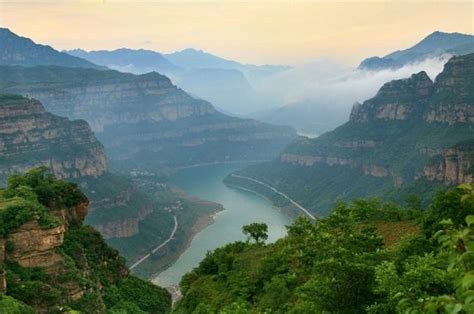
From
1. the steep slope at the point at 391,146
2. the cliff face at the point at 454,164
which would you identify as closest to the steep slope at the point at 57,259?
the cliff face at the point at 454,164

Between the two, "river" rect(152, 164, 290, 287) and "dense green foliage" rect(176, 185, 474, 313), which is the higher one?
"dense green foliage" rect(176, 185, 474, 313)

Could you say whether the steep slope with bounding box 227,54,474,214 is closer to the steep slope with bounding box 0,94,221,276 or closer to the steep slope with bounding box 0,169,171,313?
the steep slope with bounding box 0,94,221,276

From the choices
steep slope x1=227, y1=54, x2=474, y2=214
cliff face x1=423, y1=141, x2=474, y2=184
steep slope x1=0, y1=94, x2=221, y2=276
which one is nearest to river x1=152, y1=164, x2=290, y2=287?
steep slope x1=0, y1=94, x2=221, y2=276

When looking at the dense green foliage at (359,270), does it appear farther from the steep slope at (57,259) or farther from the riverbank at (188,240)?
the riverbank at (188,240)

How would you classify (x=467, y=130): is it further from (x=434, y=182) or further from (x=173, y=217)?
(x=173, y=217)

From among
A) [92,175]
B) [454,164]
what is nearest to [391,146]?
[454,164]

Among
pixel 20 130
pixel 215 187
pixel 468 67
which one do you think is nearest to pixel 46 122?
pixel 20 130

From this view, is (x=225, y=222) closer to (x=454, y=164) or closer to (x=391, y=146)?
(x=391, y=146)
